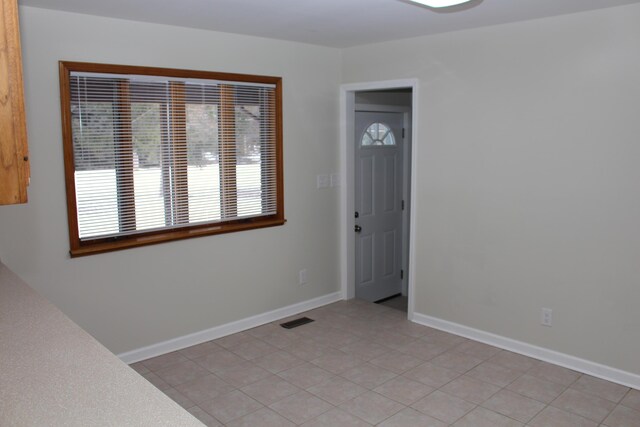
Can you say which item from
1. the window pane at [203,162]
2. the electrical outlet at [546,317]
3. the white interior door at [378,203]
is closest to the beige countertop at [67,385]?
the window pane at [203,162]

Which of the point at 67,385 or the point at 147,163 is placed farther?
the point at 147,163

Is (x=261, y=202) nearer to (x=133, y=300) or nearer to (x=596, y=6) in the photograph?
(x=133, y=300)

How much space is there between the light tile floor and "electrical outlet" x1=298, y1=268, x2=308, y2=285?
55 cm

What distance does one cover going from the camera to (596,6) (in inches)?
128

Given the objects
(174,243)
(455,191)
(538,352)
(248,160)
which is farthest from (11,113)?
(538,352)

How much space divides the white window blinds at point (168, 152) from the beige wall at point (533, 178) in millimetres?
1332

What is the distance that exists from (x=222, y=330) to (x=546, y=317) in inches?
99.6

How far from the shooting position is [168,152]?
387 cm

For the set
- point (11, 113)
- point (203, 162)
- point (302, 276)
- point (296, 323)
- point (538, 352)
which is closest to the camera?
point (11, 113)

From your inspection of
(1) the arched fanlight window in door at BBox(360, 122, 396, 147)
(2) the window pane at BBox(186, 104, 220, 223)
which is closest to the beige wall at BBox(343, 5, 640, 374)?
(1) the arched fanlight window in door at BBox(360, 122, 396, 147)

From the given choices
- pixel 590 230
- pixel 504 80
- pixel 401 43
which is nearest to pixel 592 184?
pixel 590 230

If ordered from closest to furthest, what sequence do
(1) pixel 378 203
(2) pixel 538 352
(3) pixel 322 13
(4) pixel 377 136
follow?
(3) pixel 322 13 < (2) pixel 538 352 < (4) pixel 377 136 < (1) pixel 378 203

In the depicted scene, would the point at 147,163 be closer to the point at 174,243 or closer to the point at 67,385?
the point at 174,243

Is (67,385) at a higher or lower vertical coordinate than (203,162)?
lower
